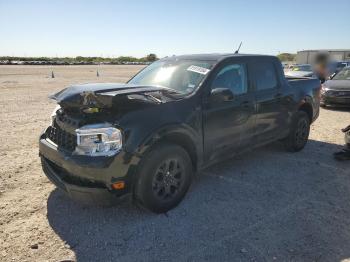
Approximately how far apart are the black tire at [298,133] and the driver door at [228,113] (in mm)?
1481

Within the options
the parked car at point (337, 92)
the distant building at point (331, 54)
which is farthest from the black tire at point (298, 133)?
the distant building at point (331, 54)

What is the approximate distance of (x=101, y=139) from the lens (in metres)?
3.36

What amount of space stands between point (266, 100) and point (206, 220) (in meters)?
2.35

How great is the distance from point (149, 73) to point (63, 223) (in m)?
2.53

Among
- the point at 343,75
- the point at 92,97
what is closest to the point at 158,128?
the point at 92,97

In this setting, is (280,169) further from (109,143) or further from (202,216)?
(109,143)

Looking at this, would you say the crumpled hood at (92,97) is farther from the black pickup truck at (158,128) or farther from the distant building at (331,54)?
the distant building at (331,54)

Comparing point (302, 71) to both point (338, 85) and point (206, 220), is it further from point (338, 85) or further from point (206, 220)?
point (206, 220)

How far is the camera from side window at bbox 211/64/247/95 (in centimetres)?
445

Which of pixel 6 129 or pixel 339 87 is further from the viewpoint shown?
pixel 339 87

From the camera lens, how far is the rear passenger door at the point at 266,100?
509 centimetres

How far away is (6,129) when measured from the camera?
774 centimetres

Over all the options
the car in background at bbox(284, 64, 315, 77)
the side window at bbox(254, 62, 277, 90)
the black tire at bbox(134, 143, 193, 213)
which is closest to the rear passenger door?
the side window at bbox(254, 62, 277, 90)

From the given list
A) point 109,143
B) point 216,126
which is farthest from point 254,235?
point 109,143
